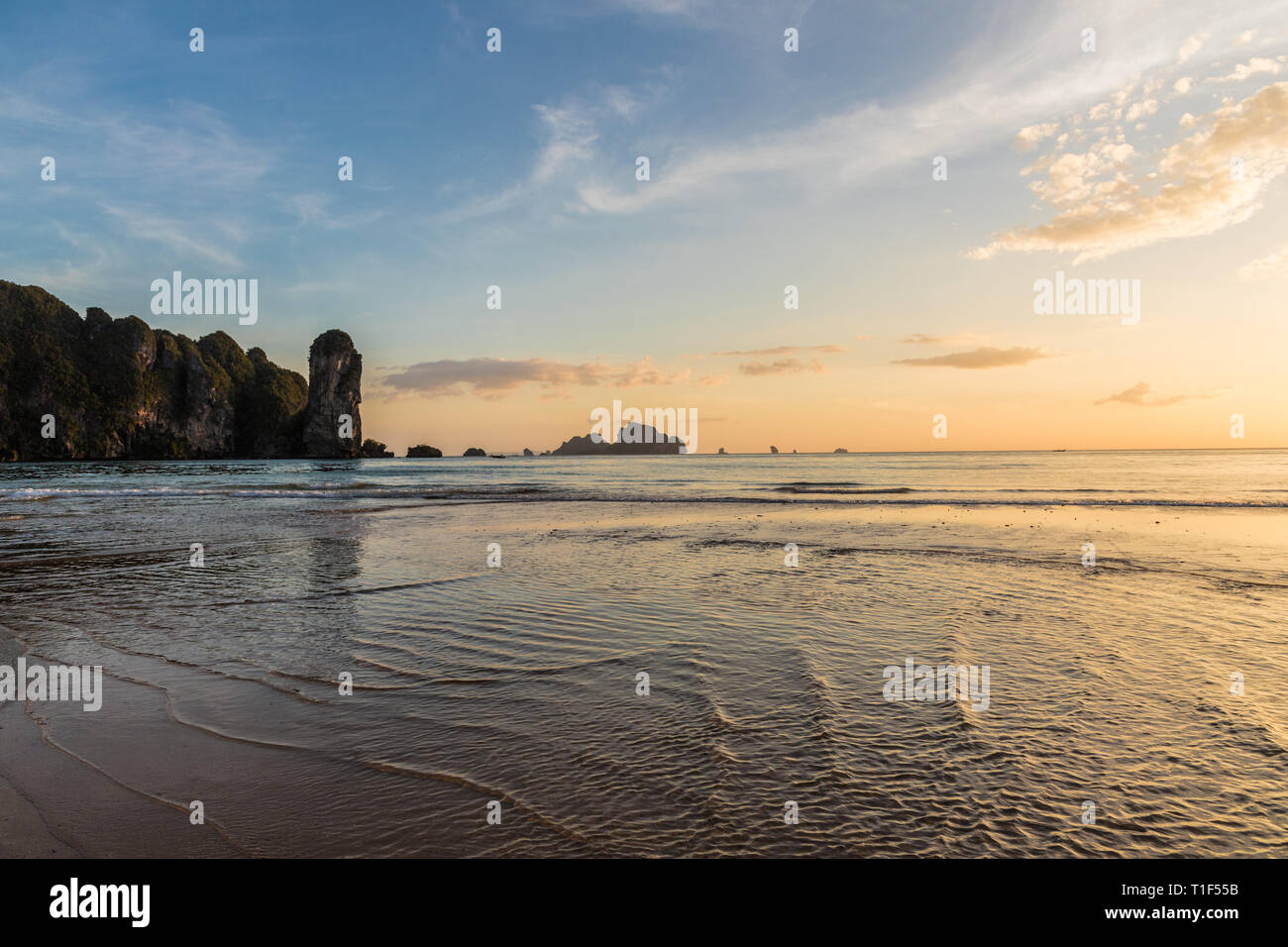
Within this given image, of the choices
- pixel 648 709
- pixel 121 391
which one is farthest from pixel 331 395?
pixel 648 709

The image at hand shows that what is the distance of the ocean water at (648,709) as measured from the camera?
4.07 meters

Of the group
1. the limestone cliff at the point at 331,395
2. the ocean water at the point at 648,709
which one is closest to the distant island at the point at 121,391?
the limestone cliff at the point at 331,395

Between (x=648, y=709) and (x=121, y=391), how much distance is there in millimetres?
208269

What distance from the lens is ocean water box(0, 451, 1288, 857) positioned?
4070mm

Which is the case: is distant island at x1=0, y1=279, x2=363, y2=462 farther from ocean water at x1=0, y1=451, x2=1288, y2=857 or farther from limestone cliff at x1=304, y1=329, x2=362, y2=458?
ocean water at x1=0, y1=451, x2=1288, y2=857

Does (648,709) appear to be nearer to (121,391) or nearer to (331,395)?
(331,395)

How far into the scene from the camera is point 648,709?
613 cm

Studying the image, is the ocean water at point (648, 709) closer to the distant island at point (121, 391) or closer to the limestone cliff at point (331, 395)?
the distant island at point (121, 391)

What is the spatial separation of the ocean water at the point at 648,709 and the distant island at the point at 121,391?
171 meters

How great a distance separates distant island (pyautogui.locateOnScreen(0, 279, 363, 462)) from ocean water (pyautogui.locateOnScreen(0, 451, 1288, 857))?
171 m

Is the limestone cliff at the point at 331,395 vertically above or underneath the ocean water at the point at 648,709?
above

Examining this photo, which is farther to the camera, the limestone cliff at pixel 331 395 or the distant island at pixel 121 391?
the limestone cliff at pixel 331 395

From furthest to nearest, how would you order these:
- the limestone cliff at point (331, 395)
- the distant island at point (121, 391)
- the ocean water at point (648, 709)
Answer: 1. the limestone cliff at point (331, 395)
2. the distant island at point (121, 391)
3. the ocean water at point (648, 709)

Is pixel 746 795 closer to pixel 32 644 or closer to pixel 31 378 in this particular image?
pixel 32 644
